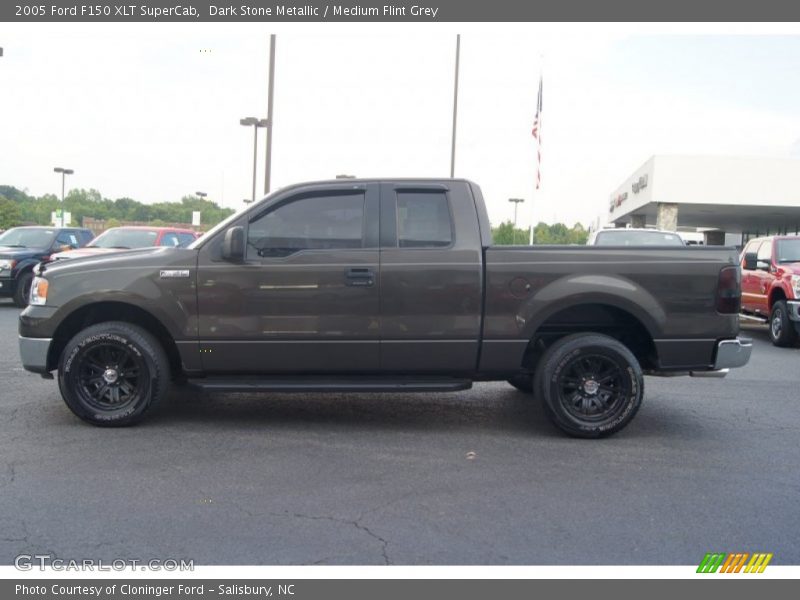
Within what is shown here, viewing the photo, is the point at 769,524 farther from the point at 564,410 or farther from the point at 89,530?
the point at 89,530

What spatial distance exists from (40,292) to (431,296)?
312 centimetres

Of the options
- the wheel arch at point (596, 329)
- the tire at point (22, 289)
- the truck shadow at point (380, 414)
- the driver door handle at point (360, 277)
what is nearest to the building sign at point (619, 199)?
the tire at point (22, 289)

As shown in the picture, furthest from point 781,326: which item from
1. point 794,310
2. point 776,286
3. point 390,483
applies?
point 390,483

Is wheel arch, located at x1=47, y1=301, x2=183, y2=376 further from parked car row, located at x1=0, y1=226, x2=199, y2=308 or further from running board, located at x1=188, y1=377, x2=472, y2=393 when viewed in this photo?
parked car row, located at x1=0, y1=226, x2=199, y2=308

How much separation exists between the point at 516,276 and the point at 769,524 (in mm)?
2408

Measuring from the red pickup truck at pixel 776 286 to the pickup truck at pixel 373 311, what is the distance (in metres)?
6.24

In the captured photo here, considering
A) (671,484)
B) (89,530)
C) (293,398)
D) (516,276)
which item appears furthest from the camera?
(293,398)

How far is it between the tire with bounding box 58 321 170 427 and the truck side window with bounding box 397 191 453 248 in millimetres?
2176

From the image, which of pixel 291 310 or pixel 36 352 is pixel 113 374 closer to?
pixel 36 352

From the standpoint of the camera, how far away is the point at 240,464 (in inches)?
193

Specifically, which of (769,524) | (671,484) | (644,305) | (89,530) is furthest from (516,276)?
(89,530)

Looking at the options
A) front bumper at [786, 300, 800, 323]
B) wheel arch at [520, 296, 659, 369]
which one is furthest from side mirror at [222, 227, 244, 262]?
front bumper at [786, 300, 800, 323]

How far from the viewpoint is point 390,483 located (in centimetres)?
458

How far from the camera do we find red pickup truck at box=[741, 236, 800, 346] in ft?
36.0
